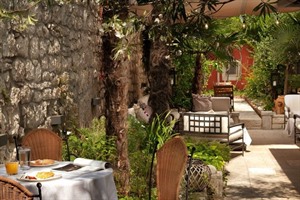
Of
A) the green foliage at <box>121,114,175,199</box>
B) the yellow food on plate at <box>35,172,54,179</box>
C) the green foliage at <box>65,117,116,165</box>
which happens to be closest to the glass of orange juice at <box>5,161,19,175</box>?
the yellow food on plate at <box>35,172,54,179</box>

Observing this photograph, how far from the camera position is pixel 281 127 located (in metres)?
13.4

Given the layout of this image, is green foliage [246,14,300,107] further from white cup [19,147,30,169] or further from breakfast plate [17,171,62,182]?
breakfast plate [17,171,62,182]

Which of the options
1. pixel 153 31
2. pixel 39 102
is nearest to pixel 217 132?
pixel 39 102

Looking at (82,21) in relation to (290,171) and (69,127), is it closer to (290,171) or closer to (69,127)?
(69,127)

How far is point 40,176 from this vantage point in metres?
3.80

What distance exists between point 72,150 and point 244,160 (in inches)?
148

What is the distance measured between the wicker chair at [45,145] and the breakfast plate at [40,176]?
1.28 metres

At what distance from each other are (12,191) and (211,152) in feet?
15.8

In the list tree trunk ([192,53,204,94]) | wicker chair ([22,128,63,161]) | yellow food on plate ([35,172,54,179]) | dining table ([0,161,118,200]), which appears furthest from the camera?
tree trunk ([192,53,204,94])

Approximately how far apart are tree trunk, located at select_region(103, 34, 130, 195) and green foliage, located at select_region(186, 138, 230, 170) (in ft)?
5.68

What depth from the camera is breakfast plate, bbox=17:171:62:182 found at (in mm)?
3747

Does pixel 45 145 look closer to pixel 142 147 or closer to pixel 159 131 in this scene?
pixel 142 147

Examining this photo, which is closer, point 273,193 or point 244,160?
point 273,193

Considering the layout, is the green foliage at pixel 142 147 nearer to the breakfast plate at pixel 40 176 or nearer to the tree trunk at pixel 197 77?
the breakfast plate at pixel 40 176
